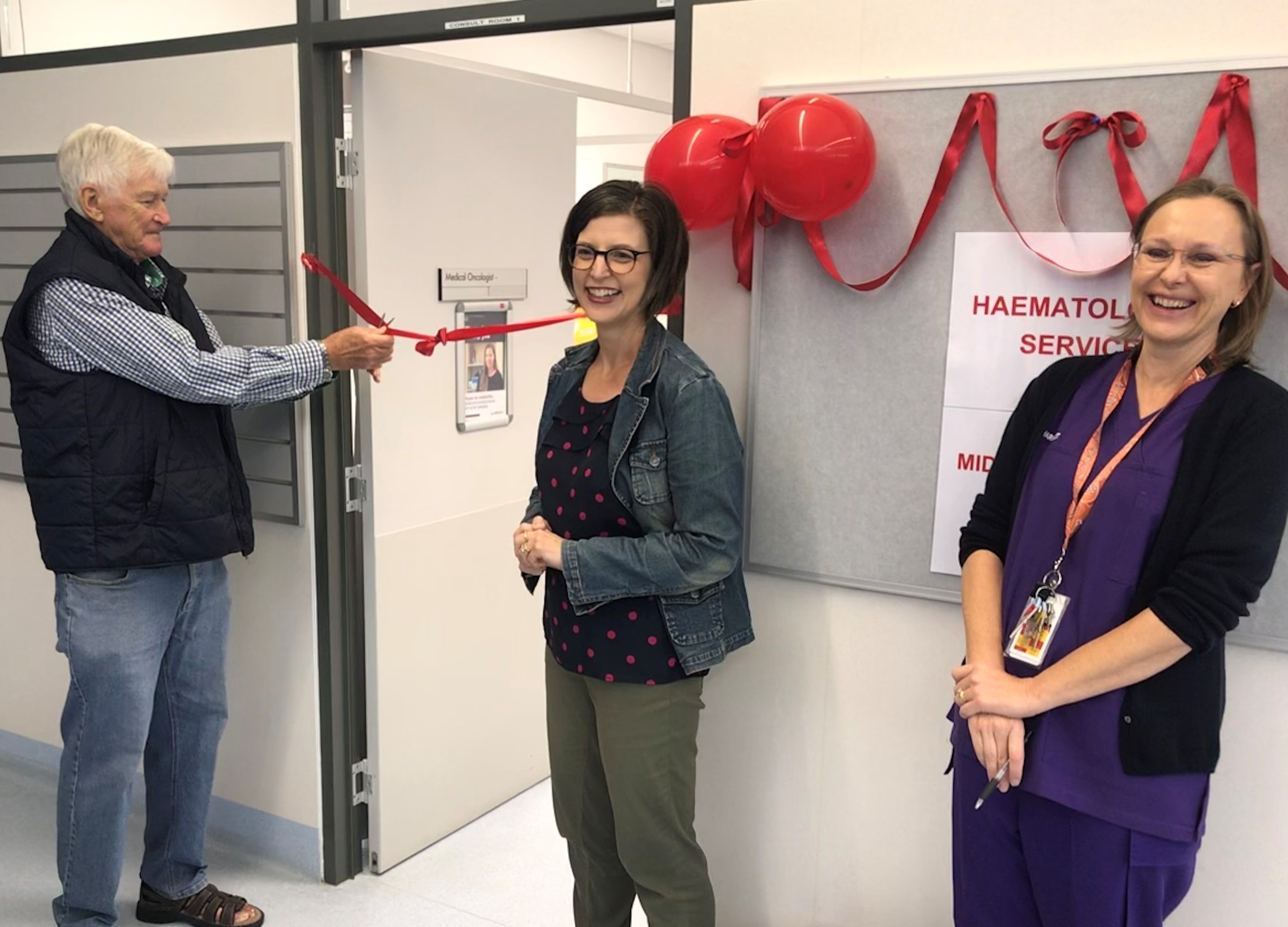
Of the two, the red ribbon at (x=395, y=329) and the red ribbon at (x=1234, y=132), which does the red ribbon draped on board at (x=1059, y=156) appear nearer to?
the red ribbon at (x=1234, y=132)

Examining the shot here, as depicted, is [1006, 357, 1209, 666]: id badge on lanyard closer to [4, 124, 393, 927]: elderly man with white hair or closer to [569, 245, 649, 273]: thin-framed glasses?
[569, 245, 649, 273]: thin-framed glasses

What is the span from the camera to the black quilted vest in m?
2.34

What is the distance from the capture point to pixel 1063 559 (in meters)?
1.63

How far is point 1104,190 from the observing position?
184 centimetres

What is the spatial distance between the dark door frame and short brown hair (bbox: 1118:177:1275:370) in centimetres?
101

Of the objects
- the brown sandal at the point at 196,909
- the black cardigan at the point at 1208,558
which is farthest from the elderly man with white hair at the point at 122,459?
the black cardigan at the point at 1208,558

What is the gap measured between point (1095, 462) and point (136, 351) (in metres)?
1.88

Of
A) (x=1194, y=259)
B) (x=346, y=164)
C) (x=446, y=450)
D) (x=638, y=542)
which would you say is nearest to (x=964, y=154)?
(x=1194, y=259)

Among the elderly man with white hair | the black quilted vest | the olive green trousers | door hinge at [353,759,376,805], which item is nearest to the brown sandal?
the elderly man with white hair

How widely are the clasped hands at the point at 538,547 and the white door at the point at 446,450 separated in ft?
3.19

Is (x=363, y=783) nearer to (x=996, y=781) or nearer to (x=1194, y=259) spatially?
(x=996, y=781)

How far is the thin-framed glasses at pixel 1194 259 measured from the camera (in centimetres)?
150

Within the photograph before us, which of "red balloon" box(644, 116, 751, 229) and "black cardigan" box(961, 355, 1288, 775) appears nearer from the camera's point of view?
"black cardigan" box(961, 355, 1288, 775)

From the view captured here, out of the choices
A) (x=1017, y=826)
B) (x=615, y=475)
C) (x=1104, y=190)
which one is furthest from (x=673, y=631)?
(x=1104, y=190)
